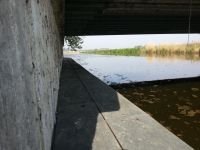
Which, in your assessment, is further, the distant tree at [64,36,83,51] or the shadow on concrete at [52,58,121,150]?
the distant tree at [64,36,83,51]

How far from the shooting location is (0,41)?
1.49 m

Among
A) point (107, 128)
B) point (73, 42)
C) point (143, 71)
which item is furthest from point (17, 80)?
point (73, 42)

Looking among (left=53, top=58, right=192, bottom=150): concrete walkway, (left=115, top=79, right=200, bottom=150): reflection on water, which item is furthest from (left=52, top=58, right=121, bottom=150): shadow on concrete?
(left=115, top=79, right=200, bottom=150): reflection on water

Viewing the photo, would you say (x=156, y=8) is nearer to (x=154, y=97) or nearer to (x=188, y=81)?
(x=154, y=97)

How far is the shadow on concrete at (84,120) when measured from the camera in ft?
10.3

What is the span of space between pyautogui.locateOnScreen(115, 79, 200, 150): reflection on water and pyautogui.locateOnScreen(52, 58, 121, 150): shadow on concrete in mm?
1537

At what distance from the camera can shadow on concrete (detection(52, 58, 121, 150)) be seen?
3.14 m

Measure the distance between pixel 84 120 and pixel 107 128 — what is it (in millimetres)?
490

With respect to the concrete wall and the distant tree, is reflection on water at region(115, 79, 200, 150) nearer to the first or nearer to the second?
the concrete wall

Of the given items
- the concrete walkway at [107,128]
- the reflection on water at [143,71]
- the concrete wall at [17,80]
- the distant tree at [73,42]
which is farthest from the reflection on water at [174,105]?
the distant tree at [73,42]

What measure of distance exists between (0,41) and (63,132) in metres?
2.24

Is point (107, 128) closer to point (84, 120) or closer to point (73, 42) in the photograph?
point (84, 120)

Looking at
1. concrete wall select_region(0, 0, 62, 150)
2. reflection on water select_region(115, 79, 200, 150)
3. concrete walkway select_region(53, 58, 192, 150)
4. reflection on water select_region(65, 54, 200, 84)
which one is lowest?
reflection on water select_region(65, 54, 200, 84)

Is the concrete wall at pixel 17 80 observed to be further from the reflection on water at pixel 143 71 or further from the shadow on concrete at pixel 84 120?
the reflection on water at pixel 143 71
